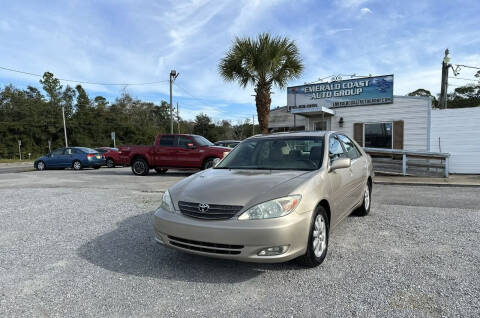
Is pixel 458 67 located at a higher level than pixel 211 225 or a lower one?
higher

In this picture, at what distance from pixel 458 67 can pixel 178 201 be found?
16.4 metres

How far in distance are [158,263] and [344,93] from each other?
12542mm

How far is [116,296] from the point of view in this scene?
274 cm

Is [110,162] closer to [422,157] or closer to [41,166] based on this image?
[41,166]

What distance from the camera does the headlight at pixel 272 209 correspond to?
9.29 ft

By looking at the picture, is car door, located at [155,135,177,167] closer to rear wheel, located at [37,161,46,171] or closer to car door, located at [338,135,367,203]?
car door, located at [338,135,367,203]

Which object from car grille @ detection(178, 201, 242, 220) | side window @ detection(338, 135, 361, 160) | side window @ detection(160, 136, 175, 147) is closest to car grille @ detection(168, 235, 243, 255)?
car grille @ detection(178, 201, 242, 220)

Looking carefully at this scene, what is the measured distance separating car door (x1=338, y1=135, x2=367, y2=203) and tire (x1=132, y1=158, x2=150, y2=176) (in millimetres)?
9587

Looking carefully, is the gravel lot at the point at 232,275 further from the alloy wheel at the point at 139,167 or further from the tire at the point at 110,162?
the tire at the point at 110,162

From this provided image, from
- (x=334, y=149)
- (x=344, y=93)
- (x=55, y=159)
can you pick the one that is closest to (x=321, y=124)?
(x=344, y=93)

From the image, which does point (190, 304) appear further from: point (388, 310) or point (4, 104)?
point (4, 104)

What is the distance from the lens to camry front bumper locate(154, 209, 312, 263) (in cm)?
276

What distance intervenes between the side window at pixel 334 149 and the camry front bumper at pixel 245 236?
1294mm

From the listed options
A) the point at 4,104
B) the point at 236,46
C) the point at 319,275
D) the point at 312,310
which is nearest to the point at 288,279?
the point at 319,275
